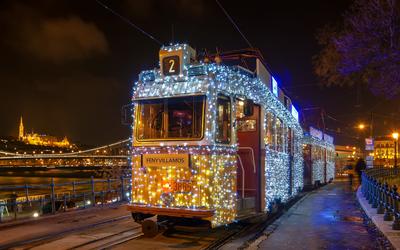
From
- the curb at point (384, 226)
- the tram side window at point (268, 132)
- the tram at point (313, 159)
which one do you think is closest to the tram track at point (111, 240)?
the tram side window at point (268, 132)

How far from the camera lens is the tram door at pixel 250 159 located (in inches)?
388

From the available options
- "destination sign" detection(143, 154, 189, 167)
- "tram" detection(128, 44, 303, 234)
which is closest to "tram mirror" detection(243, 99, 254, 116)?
"tram" detection(128, 44, 303, 234)

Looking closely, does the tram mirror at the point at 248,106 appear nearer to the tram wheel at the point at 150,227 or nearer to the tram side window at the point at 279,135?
the tram wheel at the point at 150,227

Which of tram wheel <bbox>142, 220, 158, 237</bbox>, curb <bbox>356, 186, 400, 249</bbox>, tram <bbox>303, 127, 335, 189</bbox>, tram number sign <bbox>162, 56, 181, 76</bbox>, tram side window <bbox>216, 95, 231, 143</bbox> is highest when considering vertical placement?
tram number sign <bbox>162, 56, 181, 76</bbox>

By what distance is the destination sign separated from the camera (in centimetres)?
815

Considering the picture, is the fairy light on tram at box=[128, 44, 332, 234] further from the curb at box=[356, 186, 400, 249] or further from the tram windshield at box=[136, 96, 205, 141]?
the curb at box=[356, 186, 400, 249]

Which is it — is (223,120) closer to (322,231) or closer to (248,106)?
(248,106)

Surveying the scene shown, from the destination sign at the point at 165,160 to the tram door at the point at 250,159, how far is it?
1.92 m

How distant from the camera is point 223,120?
8625 mm

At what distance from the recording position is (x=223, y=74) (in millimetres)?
8648

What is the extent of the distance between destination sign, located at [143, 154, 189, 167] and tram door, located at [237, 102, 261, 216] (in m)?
1.92

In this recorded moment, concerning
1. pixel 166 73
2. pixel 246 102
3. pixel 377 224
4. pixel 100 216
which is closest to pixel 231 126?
pixel 246 102

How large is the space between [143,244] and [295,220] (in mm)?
4580

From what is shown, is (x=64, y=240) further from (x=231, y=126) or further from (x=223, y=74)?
(x=223, y=74)
